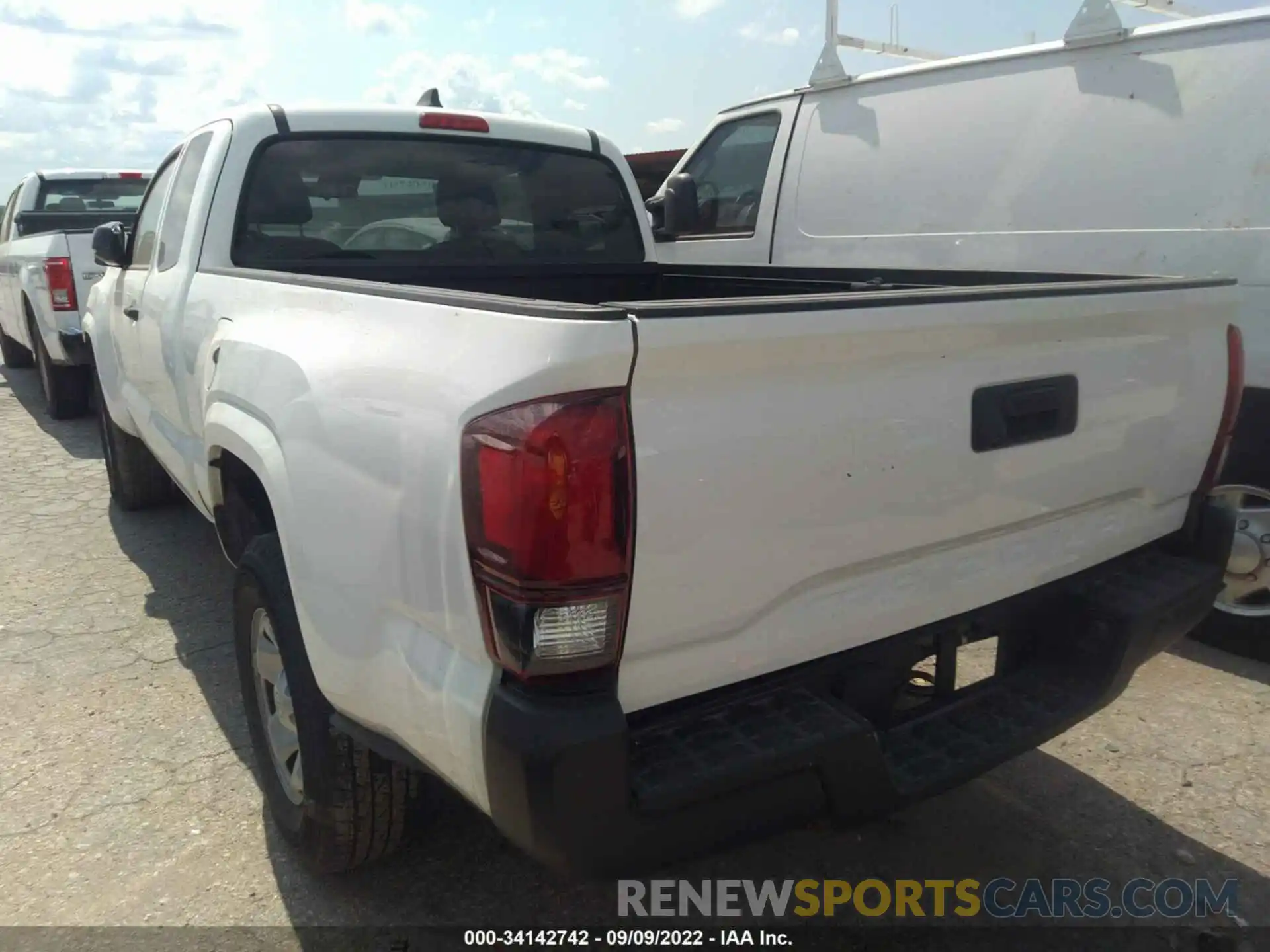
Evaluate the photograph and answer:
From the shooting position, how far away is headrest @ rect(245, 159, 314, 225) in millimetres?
3426

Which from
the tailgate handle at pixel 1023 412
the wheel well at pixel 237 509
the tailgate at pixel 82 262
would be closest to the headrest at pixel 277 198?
the wheel well at pixel 237 509

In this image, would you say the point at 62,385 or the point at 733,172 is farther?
the point at 62,385

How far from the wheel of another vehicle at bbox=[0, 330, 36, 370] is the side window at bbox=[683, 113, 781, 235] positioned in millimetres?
8622

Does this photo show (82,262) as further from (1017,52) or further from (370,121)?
(1017,52)

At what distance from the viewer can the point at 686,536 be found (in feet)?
5.70

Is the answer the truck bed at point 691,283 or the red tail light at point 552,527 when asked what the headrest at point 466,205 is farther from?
the red tail light at point 552,527

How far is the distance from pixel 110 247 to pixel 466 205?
157 cm

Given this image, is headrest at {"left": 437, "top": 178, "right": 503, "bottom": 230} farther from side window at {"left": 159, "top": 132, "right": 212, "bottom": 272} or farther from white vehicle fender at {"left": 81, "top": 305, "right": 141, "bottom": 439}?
white vehicle fender at {"left": 81, "top": 305, "right": 141, "bottom": 439}

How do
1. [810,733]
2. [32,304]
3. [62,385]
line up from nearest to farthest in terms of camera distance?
[810,733]
[32,304]
[62,385]

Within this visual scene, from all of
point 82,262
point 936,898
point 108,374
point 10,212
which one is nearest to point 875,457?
point 936,898

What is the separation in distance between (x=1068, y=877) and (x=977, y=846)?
0.76ft

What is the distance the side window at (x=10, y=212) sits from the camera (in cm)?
945

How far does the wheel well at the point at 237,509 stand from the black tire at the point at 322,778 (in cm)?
24

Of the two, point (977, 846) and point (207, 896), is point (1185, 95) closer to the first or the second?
point (977, 846)
